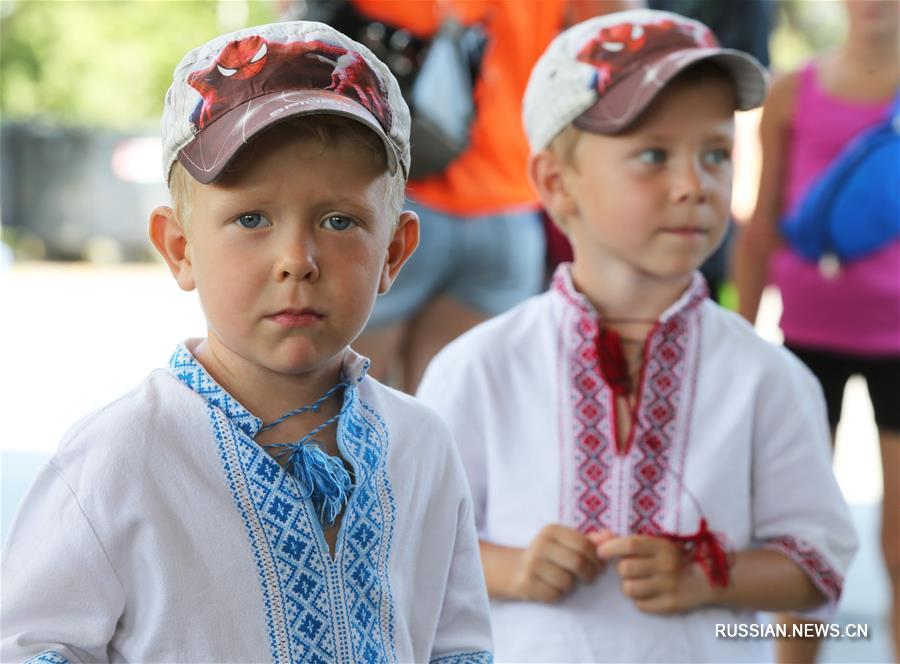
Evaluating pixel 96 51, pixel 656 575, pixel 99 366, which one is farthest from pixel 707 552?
pixel 96 51

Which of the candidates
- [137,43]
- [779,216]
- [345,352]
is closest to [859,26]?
[779,216]

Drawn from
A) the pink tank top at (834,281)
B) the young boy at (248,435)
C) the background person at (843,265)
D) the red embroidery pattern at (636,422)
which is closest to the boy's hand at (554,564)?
the red embroidery pattern at (636,422)

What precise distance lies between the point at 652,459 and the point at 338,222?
2.97 ft

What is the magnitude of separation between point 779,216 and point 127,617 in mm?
2316

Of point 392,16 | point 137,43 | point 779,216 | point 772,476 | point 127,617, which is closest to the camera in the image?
point 127,617

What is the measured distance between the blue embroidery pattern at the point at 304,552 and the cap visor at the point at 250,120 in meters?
0.25

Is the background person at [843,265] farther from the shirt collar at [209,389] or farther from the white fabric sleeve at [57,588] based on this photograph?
the white fabric sleeve at [57,588]

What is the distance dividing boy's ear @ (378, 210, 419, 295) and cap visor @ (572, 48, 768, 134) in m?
0.64

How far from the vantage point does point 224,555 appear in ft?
4.48

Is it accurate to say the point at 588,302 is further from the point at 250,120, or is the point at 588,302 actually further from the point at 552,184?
the point at 250,120

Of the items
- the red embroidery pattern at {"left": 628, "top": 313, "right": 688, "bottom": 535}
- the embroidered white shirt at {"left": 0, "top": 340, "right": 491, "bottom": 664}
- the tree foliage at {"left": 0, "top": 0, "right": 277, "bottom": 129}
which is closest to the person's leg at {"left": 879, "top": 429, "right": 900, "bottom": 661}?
the red embroidery pattern at {"left": 628, "top": 313, "right": 688, "bottom": 535}

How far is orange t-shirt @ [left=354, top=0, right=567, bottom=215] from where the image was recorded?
9.17 ft

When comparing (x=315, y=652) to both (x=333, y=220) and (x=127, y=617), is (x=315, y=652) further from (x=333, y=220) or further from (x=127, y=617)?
(x=333, y=220)

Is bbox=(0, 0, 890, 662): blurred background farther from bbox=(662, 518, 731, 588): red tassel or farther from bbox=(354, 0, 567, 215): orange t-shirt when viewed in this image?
bbox=(662, 518, 731, 588): red tassel
